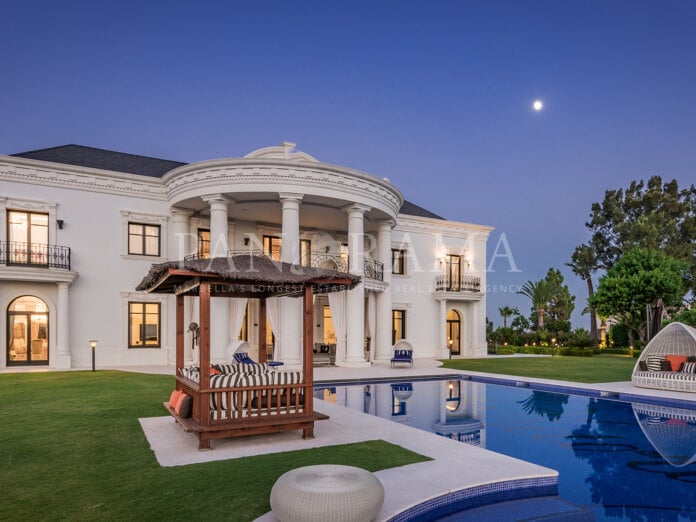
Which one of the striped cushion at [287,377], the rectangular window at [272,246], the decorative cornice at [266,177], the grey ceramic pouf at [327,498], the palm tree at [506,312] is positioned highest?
the decorative cornice at [266,177]

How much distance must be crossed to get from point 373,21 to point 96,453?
73.3 feet

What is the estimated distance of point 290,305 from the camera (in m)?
17.6

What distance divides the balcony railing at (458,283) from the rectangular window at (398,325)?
2483 millimetres

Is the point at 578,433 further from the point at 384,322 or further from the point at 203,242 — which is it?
the point at 203,242

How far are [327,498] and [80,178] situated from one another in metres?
18.0

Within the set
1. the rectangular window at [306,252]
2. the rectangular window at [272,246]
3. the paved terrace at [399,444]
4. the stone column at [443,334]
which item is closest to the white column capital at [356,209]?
the rectangular window at [306,252]

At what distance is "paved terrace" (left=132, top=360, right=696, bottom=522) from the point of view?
531cm

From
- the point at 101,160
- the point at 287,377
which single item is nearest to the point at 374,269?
the point at 101,160

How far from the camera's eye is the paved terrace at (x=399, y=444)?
17.4 feet

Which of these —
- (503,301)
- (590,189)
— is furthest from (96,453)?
(590,189)

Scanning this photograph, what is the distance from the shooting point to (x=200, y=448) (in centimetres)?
691

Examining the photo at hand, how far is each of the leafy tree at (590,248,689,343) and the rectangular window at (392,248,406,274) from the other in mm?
9457

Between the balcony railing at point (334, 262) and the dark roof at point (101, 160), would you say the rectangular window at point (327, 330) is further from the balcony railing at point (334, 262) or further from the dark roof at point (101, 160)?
the dark roof at point (101, 160)

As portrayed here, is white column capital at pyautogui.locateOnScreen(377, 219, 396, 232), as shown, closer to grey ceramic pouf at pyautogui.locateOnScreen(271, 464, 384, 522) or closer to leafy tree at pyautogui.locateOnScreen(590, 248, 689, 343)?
leafy tree at pyautogui.locateOnScreen(590, 248, 689, 343)
